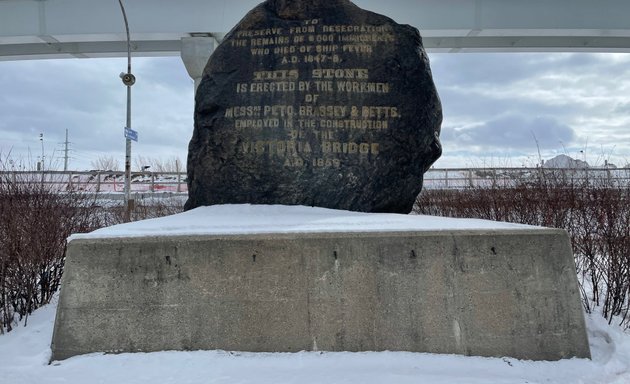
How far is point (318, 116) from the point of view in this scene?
5059 millimetres

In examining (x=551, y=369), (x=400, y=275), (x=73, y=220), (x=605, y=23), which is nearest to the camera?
(x=551, y=369)

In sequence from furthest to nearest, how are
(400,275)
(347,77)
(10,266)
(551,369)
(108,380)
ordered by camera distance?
(347,77) < (10,266) < (400,275) < (551,369) < (108,380)

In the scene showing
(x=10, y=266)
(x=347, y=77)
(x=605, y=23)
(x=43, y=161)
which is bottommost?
(x=10, y=266)

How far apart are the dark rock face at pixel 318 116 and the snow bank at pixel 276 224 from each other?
0.45 meters

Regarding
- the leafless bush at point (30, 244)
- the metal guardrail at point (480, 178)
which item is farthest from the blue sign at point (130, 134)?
the leafless bush at point (30, 244)

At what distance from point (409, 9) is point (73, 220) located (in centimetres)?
1154

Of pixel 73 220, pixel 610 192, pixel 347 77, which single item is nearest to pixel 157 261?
pixel 347 77

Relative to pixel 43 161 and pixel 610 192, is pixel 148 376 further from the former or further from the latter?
pixel 610 192

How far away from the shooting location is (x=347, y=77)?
5129 mm

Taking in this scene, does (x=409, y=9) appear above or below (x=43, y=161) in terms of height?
above

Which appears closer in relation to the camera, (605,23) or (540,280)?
(540,280)

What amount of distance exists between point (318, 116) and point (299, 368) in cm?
279

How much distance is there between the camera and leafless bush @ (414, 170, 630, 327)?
480 cm

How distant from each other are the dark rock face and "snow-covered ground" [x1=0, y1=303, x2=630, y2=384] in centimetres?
201
